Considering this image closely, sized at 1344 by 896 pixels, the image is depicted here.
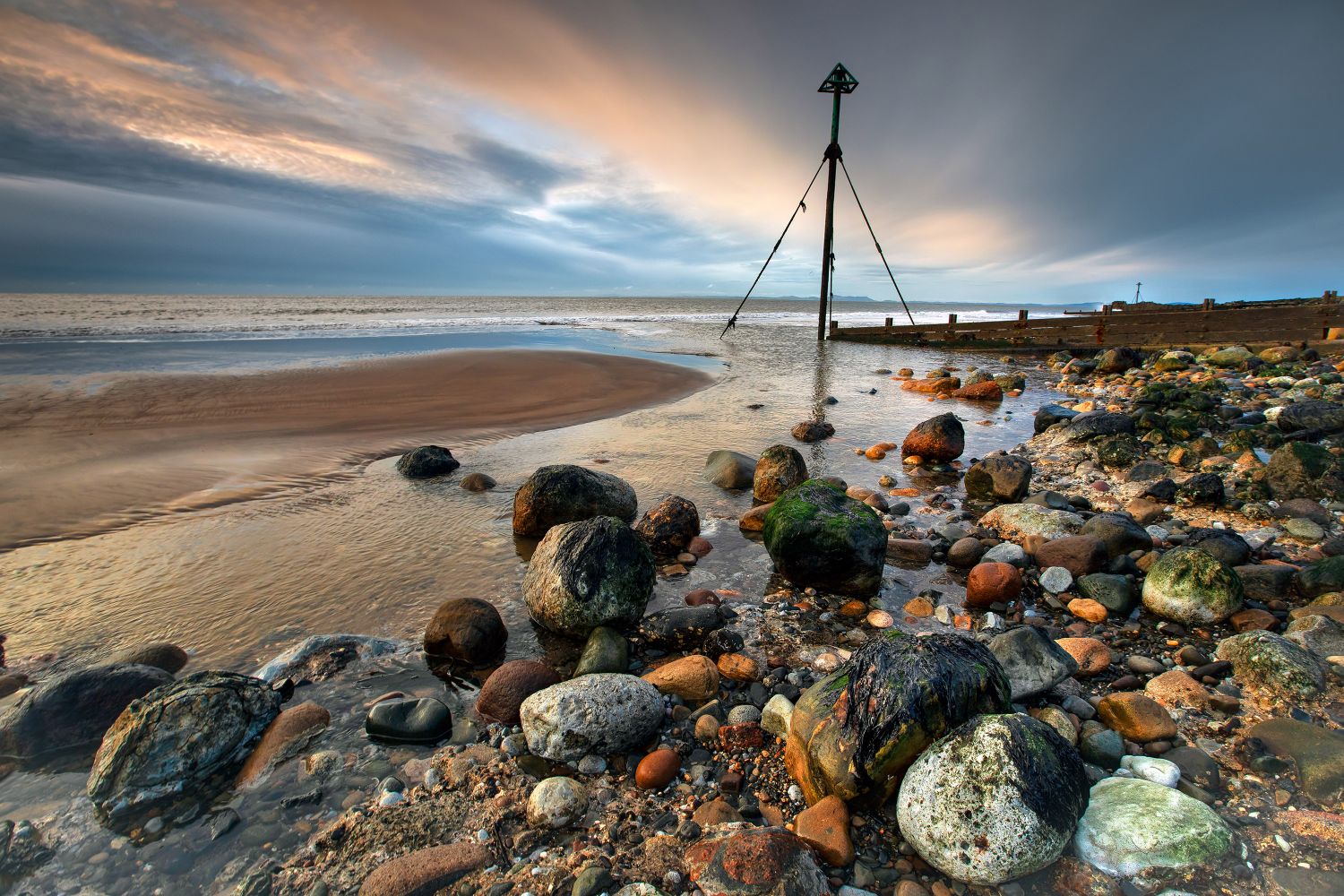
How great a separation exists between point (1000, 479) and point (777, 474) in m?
2.93

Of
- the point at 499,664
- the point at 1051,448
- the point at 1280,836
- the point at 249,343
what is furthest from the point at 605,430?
the point at 249,343

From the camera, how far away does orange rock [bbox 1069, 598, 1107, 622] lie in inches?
176

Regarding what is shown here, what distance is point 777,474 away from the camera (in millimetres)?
7172

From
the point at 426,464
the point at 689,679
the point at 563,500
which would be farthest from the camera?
the point at 426,464

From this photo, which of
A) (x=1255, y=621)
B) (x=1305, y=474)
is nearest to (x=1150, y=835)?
(x=1255, y=621)

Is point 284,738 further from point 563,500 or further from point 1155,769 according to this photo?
point 1155,769

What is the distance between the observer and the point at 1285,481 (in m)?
6.27

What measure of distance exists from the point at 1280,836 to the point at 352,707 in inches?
199

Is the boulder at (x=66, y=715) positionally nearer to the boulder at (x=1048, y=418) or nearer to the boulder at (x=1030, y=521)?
the boulder at (x=1030, y=521)

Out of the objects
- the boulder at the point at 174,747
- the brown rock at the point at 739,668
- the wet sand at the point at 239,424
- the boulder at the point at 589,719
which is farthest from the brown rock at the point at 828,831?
the wet sand at the point at 239,424

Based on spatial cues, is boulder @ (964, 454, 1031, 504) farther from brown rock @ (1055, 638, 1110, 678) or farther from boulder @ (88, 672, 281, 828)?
boulder @ (88, 672, 281, 828)

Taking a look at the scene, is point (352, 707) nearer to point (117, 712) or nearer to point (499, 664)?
point (499, 664)

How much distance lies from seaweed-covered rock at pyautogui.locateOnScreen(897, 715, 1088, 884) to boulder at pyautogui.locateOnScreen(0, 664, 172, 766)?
4.63 m

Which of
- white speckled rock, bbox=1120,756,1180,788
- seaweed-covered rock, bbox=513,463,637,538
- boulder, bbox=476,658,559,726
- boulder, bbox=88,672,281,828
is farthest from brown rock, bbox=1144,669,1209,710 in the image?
boulder, bbox=88,672,281,828
